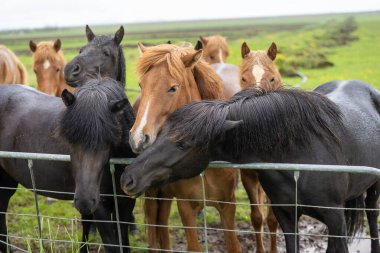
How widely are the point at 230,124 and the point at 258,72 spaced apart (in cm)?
207

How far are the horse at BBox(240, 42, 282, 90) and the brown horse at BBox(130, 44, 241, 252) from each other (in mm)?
947

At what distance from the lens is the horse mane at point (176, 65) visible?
330 cm

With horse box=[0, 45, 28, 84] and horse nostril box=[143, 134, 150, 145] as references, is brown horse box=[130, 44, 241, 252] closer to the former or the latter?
horse nostril box=[143, 134, 150, 145]

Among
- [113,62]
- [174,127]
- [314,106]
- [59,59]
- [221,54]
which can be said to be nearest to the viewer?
[174,127]

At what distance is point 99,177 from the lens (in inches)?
118

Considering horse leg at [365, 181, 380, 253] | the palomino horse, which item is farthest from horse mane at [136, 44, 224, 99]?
the palomino horse

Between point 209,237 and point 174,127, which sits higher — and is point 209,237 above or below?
below

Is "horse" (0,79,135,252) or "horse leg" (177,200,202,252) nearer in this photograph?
"horse" (0,79,135,252)

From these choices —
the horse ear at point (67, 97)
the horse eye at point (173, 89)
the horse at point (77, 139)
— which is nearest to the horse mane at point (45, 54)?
the horse at point (77, 139)

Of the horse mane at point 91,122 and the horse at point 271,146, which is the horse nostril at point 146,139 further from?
the horse mane at point 91,122

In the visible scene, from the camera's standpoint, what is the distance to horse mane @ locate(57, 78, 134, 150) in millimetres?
3002

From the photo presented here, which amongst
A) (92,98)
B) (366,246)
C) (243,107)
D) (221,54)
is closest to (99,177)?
(92,98)

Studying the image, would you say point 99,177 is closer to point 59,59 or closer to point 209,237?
point 209,237

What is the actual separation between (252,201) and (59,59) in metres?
4.35
